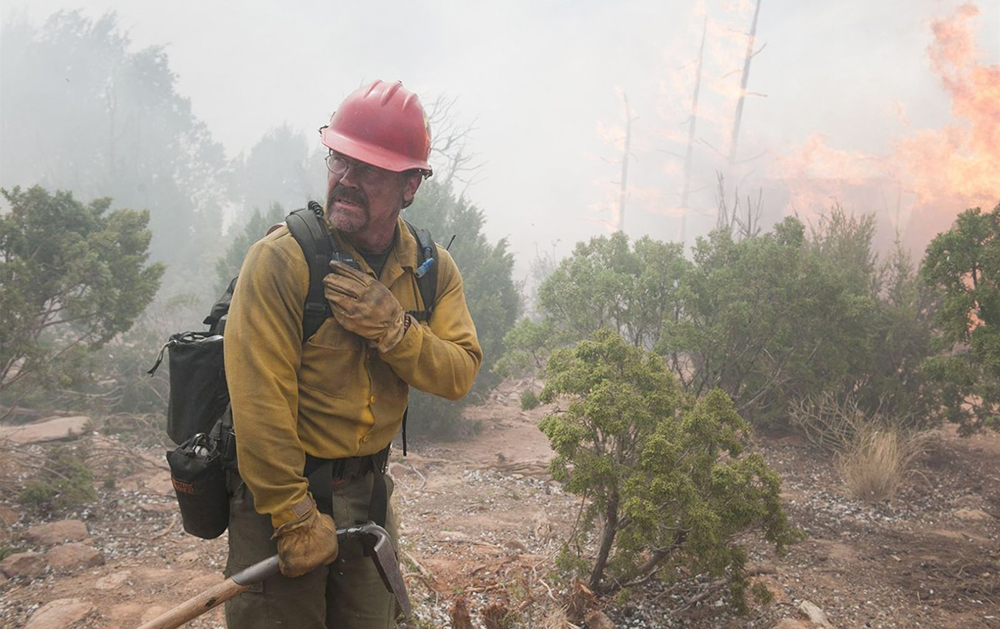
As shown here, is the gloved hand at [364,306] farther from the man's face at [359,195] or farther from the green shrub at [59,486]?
the green shrub at [59,486]

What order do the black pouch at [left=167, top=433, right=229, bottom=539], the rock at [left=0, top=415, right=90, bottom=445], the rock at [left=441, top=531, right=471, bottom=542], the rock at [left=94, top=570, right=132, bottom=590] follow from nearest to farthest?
the black pouch at [left=167, top=433, right=229, bottom=539] → the rock at [left=94, top=570, right=132, bottom=590] → the rock at [left=441, top=531, right=471, bottom=542] → the rock at [left=0, top=415, right=90, bottom=445]

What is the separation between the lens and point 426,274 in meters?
2.13

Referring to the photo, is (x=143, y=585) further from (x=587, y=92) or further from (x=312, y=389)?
(x=587, y=92)

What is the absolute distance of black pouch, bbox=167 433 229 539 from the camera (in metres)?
1.77

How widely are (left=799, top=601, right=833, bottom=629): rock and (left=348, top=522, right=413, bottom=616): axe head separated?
313 cm

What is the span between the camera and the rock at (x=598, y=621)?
3605mm

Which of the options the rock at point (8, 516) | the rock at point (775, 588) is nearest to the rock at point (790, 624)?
the rock at point (775, 588)

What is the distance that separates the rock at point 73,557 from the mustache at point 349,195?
162 inches

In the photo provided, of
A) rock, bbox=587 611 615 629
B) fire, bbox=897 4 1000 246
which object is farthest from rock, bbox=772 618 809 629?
fire, bbox=897 4 1000 246

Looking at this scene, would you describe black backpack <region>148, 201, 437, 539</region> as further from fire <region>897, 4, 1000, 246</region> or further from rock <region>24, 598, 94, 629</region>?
fire <region>897, 4, 1000, 246</region>

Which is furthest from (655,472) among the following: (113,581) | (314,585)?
(113,581)

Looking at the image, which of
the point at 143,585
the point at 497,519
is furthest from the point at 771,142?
the point at 143,585

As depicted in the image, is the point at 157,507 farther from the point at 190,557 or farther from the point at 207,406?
the point at 207,406

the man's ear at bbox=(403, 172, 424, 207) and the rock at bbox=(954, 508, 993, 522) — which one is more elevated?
the man's ear at bbox=(403, 172, 424, 207)
